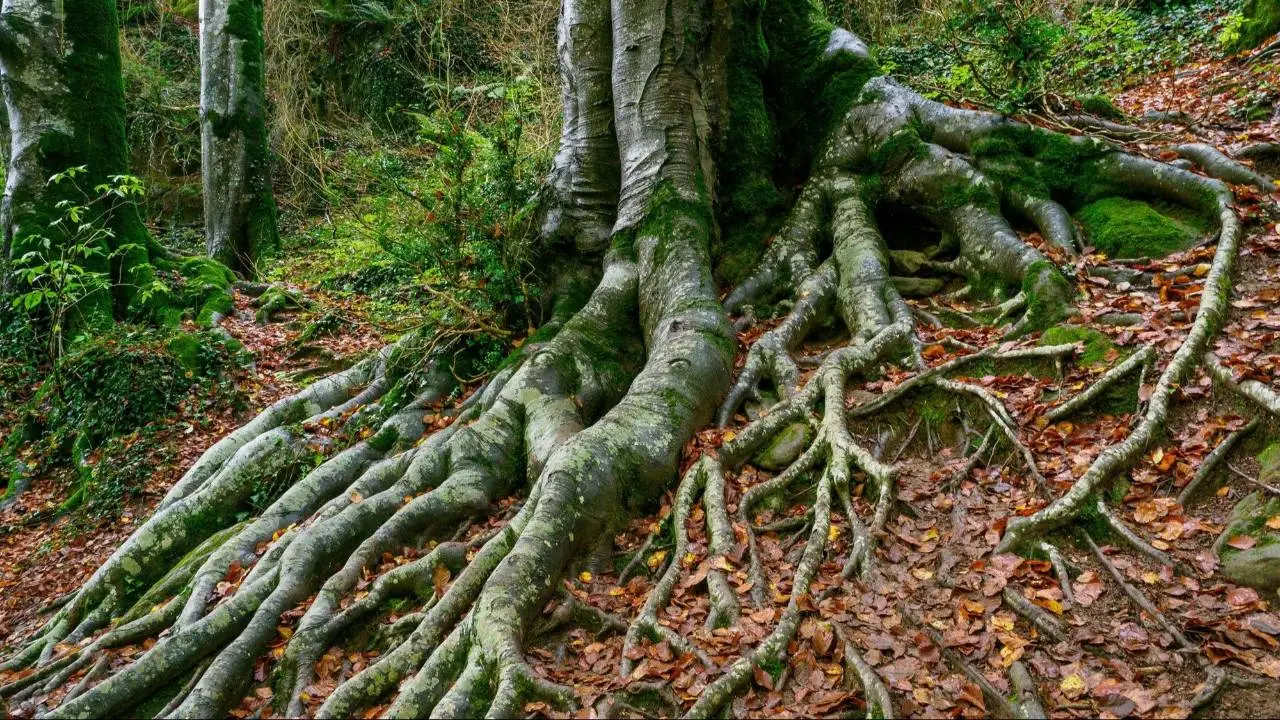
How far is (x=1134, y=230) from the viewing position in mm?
5332

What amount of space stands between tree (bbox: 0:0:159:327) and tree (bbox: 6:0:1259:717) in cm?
461

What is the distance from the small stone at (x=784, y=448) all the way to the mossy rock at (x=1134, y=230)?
3.01 metres

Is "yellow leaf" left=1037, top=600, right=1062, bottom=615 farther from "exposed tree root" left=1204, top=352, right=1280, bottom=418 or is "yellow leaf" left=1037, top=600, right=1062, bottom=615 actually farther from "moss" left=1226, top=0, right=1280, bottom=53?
"moss" left=1226, top=0, right=1280, bottom=53

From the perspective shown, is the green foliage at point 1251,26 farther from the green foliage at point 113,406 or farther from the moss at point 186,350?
the moss at point 186,350

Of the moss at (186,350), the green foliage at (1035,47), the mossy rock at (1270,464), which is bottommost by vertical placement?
the moss at (186,350)

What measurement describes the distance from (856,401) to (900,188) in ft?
9.29

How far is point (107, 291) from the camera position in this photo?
9023 mm

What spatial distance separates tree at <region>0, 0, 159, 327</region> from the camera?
8.66m

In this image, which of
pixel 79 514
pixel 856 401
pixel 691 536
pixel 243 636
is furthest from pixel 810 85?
pixel 79 514

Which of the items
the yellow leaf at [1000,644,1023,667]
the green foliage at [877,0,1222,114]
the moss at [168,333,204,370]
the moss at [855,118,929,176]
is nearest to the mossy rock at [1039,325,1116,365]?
the yellow leaf at [1000,644,1023,667]

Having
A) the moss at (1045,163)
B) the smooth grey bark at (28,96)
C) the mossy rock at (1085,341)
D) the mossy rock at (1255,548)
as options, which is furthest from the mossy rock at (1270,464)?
the smooth grey bark at (28,96)

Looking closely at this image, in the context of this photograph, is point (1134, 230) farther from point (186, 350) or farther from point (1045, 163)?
point (186, 350)

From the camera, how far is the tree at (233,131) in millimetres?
12984

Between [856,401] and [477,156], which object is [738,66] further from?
[856,401]
